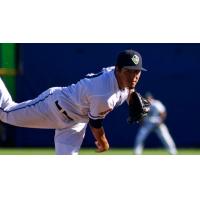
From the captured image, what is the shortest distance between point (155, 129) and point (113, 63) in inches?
66.5

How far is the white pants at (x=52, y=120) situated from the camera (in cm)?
758

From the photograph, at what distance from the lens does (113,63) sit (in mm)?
15609

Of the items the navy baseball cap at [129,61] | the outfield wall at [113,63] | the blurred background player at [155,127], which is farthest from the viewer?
the outfield wall at [113,63]

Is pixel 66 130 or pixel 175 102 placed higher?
pixel 66 130

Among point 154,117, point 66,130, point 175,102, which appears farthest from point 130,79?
point 175,102

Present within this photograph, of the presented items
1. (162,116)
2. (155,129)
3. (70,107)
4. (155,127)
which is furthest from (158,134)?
(70,107)

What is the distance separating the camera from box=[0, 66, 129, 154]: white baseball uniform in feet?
23.5

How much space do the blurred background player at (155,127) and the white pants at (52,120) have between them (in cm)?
744

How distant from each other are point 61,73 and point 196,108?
3.16 metres

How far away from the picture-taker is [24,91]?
51.6ft

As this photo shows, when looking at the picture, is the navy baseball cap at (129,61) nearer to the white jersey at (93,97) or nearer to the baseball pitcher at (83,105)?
the baseball pitcher at (83,105)

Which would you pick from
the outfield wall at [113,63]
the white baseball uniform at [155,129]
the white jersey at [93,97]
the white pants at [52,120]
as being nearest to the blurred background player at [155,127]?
the white baseball uniform at [155,129]

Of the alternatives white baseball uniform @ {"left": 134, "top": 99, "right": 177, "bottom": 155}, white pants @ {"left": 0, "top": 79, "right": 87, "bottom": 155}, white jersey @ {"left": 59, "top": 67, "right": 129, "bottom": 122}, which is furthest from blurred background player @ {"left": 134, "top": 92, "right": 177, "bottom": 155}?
white jersey @ {"left": 59, "top": 67, "right": 129, "bottom": 122}
